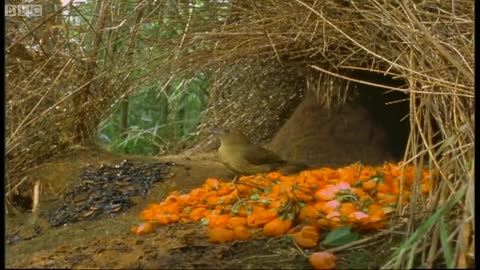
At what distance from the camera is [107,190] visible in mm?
2535

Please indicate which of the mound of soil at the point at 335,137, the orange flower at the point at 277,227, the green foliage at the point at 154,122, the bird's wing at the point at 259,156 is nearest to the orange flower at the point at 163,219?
the orange flower at the point at 277,227

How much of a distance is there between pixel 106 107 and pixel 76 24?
34cm

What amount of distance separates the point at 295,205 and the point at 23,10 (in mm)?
1392

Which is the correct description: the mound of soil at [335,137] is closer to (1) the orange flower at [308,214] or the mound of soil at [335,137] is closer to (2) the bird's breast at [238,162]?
(2) the bird's breast at [238,162]

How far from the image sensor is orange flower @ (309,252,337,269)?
4.48ft

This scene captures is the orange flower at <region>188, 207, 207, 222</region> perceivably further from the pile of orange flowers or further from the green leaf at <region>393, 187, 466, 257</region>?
the green leaf at <region>393, 187, 466, 257</region>

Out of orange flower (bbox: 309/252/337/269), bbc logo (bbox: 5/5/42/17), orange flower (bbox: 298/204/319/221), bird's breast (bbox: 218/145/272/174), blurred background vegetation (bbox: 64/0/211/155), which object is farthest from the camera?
bird's breast (bbox: 218/145/272/174)

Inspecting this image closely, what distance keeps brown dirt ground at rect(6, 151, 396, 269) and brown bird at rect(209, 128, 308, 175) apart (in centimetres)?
70

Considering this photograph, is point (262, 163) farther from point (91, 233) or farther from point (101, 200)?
point (91, 233)

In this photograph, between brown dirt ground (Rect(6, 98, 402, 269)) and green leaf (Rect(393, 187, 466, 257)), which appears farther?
brown dirt ground (Rect(6, 98, 402, 269))

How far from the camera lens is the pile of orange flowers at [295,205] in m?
1.56

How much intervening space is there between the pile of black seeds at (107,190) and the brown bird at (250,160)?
9.5 inches

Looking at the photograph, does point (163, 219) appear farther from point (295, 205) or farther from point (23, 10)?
point (23, 10)

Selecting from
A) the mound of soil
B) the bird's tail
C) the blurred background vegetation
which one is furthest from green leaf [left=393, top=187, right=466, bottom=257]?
the mound of soil
